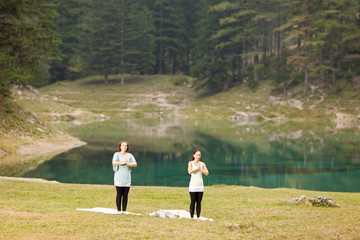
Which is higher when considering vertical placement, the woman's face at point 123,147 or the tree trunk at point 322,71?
the tree trunk at point 322,71

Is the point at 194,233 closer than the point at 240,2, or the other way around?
the point at 194,233

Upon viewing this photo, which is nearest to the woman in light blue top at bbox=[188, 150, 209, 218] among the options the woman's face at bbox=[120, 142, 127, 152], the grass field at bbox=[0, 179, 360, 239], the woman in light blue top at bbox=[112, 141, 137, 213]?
the grass field at bbox=[0, 179, 360, 239]

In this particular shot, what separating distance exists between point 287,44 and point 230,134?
57.4m

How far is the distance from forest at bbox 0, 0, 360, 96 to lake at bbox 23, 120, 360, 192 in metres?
10.8

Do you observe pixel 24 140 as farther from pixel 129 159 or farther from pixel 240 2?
pixel 240 2

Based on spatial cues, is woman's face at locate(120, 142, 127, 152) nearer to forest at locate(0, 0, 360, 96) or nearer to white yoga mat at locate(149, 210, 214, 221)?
white yoga mat at locate(149, 210, 214, 221)

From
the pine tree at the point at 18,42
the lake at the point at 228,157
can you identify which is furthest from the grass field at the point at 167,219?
the pine tree at the point at 18,42

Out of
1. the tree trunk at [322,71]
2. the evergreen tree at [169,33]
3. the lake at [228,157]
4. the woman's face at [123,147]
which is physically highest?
the evergreen tree at [169,33]

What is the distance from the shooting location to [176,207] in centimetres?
1323

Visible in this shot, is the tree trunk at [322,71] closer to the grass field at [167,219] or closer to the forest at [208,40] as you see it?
the forest at [208,40]

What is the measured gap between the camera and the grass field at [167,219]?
28.8 ft

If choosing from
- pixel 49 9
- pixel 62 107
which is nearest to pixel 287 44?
pixel 62 107

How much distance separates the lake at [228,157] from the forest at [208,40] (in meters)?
10.8

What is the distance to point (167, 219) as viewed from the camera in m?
10.4
